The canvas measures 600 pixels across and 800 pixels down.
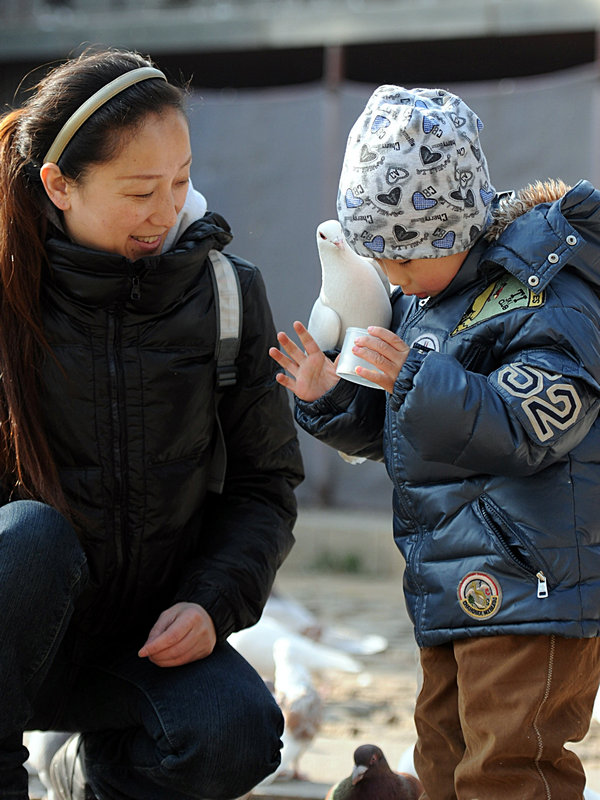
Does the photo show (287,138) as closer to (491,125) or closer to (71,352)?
(491,125)

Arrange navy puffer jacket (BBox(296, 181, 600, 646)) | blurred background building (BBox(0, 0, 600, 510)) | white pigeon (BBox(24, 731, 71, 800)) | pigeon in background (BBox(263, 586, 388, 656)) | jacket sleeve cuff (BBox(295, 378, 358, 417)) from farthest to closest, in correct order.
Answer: blurred background building (BBox(0, 0, 600, 510)) → pigeon in background (BBox(263, 586, 388, 656)) → white pigeon (BBox(24, 731, 71, 800)) → jacket sleeve cuff (BBox(295, 378, 358, 417)) → navy puffer jacket (BBox(296, 181, 600, 646))

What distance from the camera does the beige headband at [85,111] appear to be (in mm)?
2096

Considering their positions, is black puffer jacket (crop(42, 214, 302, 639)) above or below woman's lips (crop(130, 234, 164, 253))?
below

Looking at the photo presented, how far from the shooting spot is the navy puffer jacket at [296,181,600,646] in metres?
1.83

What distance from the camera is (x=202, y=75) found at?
299 inches

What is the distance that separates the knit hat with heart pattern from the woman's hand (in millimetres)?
769

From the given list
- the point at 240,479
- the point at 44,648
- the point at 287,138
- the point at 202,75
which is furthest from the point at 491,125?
the point at 44,648

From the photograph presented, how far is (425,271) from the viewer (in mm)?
2053

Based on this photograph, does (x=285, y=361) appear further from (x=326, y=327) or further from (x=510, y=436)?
(x=510, y=436)

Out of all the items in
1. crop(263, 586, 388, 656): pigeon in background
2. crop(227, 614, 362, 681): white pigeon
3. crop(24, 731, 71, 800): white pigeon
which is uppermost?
crop(24, 731, 71, 800): white pigeon

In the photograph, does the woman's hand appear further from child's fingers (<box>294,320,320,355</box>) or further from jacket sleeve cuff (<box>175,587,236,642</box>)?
child's fingers (<box>294,320,320,355</box>)

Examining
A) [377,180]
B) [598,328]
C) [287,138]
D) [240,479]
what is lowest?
[287,138]

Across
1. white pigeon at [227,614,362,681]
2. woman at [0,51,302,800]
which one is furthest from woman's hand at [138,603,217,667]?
white pigeon at [227,614,362,681]

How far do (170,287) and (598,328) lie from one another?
805 millimetres
